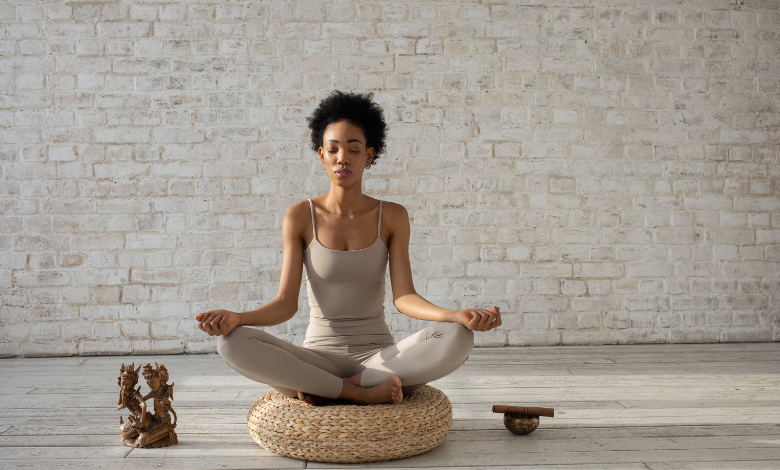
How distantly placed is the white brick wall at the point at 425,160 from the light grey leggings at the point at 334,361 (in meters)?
1.86

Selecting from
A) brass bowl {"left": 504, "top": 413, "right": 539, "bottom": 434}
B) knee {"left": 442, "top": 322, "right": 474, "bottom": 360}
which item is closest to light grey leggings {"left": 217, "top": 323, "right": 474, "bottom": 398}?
knee {"left": 442, "top": 322, "right": 474, "bottom": 360}

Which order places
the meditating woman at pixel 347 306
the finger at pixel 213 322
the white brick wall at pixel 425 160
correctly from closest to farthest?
the finger at pixel 213 322 → the meditating woman at pixel 347 306 → the white brick wall at pixel 425 160

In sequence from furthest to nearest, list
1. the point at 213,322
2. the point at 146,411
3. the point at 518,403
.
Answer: the point at 518,403 → the point at 146,411 → the point at 213,322

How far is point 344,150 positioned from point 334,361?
733 millimetres

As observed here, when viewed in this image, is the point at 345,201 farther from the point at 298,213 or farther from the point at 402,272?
the point at 402,272

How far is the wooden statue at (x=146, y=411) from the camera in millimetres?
1935

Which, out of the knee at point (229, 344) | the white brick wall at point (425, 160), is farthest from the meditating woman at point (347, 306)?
the white brick wall at point (425, 160)

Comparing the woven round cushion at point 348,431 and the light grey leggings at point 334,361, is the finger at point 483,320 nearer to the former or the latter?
the light grey leggings at point 334,361

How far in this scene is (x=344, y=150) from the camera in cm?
211

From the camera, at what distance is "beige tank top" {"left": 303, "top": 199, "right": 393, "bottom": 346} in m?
2.14

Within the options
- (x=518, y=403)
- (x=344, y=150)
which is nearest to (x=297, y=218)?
(x=344, y=150)

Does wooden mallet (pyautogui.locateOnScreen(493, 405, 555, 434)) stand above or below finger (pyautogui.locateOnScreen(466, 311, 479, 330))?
below

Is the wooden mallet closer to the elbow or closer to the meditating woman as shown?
the meditating woman

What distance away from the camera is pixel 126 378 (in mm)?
1925
